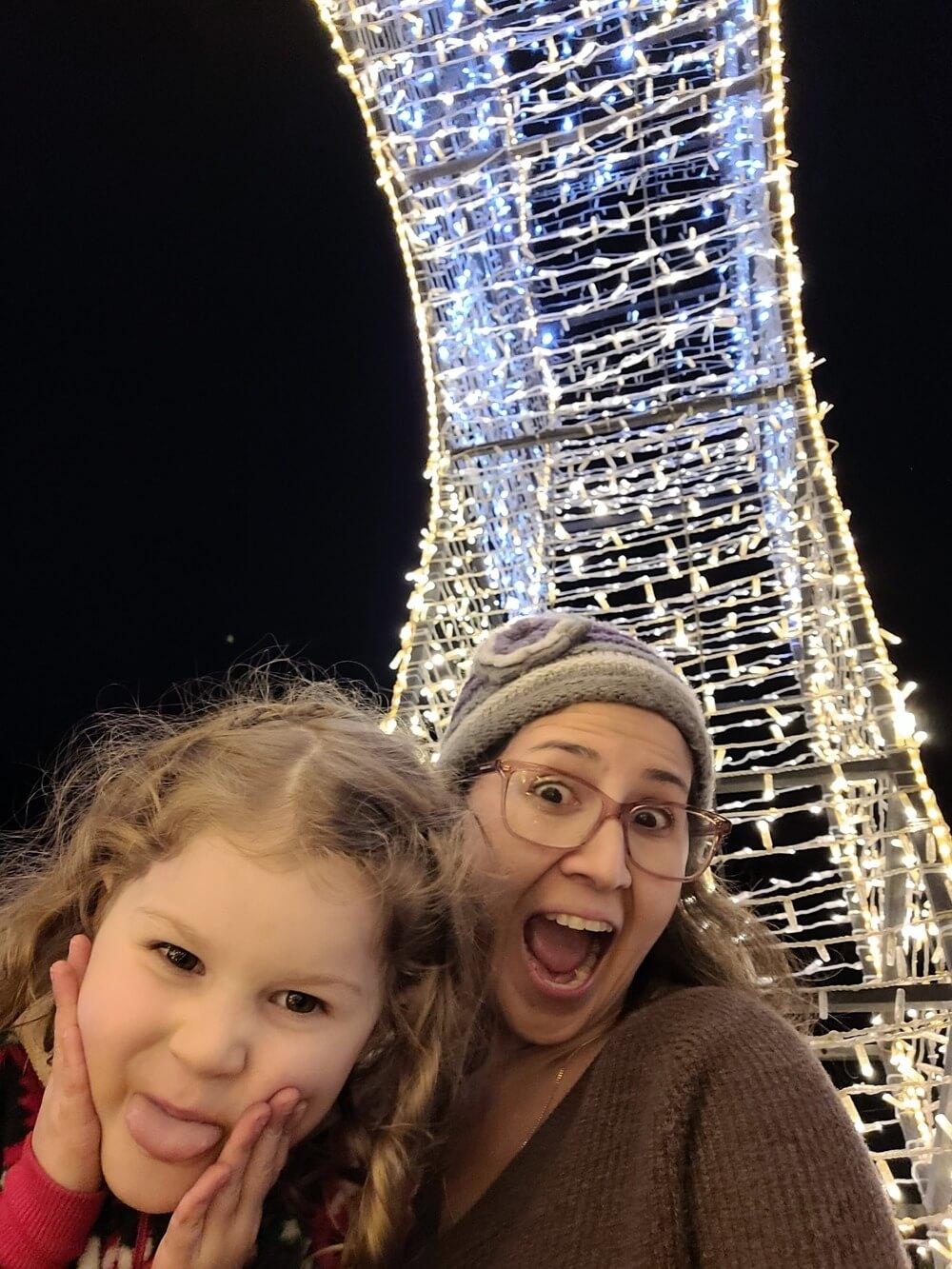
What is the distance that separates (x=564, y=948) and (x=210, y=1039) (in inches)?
10.2

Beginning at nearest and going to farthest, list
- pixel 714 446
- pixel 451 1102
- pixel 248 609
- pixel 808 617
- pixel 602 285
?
pixel 451 1102 < pixel 808 617 < pixel 714 446 < pixel 602 285 < pixel 248 609

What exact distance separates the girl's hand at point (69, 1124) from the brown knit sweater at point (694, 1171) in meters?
0.20

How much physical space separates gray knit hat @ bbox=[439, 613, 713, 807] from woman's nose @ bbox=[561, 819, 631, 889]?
87 mm

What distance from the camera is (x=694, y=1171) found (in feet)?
1.52

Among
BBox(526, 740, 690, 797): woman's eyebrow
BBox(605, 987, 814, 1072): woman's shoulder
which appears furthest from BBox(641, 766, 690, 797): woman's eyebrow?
BBox(605, 987, 814, 1072): woman's shoulder

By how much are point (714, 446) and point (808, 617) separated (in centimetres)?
26

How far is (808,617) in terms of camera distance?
1126 mm

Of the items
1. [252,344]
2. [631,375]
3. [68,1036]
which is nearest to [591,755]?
[68,1036]

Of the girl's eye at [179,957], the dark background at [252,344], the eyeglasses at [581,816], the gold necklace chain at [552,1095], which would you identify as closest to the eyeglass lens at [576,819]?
the eyeglasses at [581,816]

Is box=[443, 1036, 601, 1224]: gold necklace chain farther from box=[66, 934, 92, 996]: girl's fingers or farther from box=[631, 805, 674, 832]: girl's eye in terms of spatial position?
box=[66, 934, 92, 996]: girl's fingers

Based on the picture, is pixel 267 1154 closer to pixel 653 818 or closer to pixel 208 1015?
pixel 208 1015

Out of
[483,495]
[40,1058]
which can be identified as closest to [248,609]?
[483,495]

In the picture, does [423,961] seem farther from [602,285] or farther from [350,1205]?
[602,285]

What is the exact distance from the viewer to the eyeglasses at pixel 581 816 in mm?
605
